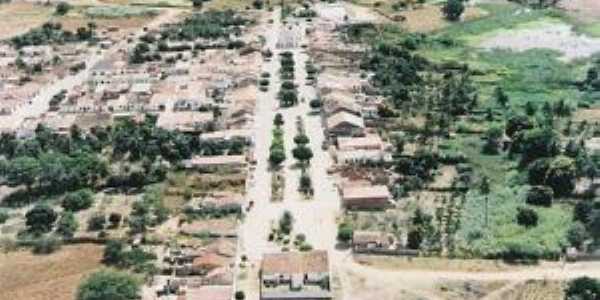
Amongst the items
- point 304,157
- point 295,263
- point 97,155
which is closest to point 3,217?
point 97,155

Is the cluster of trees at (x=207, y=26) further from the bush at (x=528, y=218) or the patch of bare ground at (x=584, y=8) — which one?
the bush at (x=528, y=218)

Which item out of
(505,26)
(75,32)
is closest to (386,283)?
(505,26)

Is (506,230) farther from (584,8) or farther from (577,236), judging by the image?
(584,8)

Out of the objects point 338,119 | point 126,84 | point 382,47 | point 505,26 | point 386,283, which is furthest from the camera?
point 505,26

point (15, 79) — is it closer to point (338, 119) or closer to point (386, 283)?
point (338, 119)

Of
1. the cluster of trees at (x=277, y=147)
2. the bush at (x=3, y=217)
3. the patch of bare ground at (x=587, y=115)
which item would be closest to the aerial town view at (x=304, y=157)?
the cluster of trees at (x=277, y=147)

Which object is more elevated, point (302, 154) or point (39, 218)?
point (302, 154)
